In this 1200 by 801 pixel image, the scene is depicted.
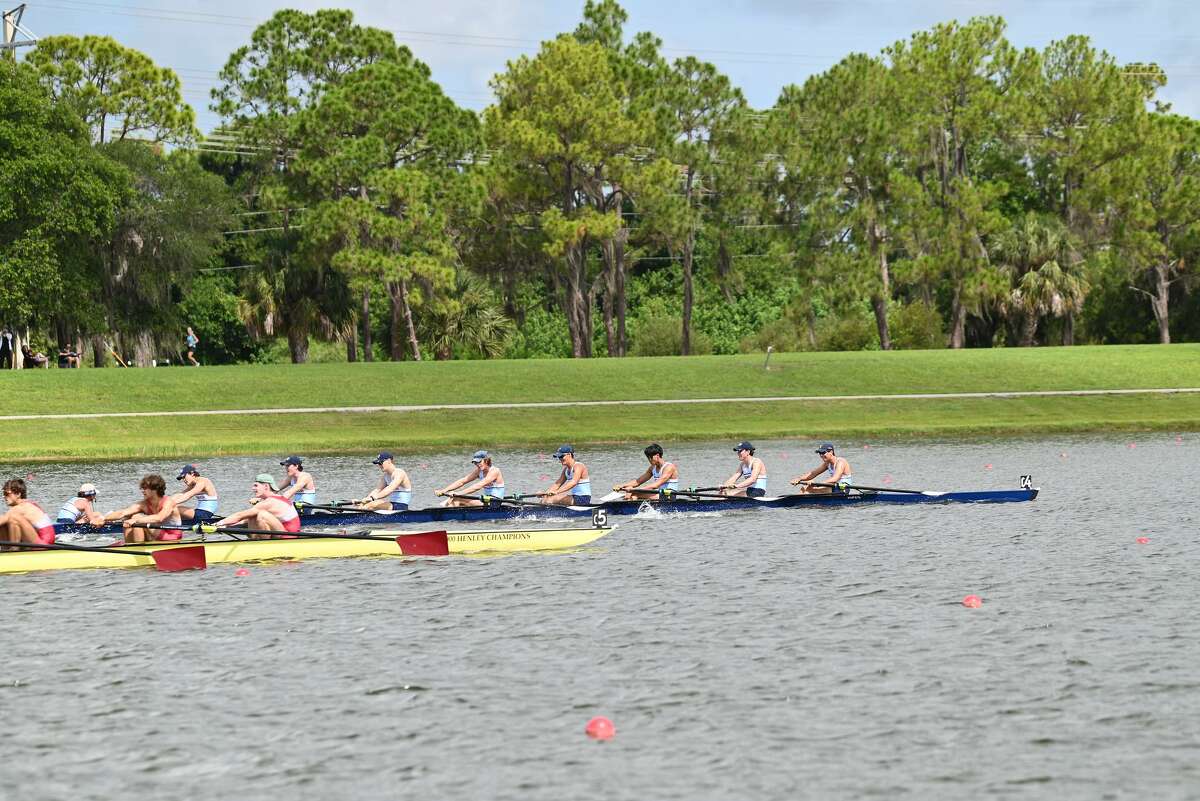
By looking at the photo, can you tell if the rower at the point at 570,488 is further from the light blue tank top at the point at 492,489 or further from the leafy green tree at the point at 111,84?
the leafy green tree at the point at 111,84

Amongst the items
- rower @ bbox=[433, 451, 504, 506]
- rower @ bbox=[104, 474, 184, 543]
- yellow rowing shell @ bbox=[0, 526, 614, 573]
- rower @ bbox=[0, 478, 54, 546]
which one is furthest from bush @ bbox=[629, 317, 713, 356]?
rower @ bbox=[0, 478, 54, 546]

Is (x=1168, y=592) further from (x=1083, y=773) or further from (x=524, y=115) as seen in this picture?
(x=524, y=115)

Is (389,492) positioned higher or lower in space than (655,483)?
higher

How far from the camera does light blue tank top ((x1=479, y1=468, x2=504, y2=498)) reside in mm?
29453

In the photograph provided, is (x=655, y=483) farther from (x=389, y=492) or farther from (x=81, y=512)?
(x=81, y=512)

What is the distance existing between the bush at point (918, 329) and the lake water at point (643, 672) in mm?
58641

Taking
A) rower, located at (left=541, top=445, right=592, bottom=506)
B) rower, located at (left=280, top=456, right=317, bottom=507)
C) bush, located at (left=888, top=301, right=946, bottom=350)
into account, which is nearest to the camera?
rower, located at (left=280, top=456, right=317, bottom=507)

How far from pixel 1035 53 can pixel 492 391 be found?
129 feet

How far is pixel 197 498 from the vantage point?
89.3ft

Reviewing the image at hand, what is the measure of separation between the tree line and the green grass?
9.68 meters

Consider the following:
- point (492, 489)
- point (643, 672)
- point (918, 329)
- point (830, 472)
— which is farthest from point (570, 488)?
point (918, 329)

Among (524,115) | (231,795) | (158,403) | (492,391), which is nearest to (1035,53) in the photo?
(524,115)

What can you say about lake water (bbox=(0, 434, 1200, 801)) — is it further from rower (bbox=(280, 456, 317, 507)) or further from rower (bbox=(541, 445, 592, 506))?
rower (bbox=(280, 456, 317, 507))

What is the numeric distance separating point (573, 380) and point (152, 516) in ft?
121
